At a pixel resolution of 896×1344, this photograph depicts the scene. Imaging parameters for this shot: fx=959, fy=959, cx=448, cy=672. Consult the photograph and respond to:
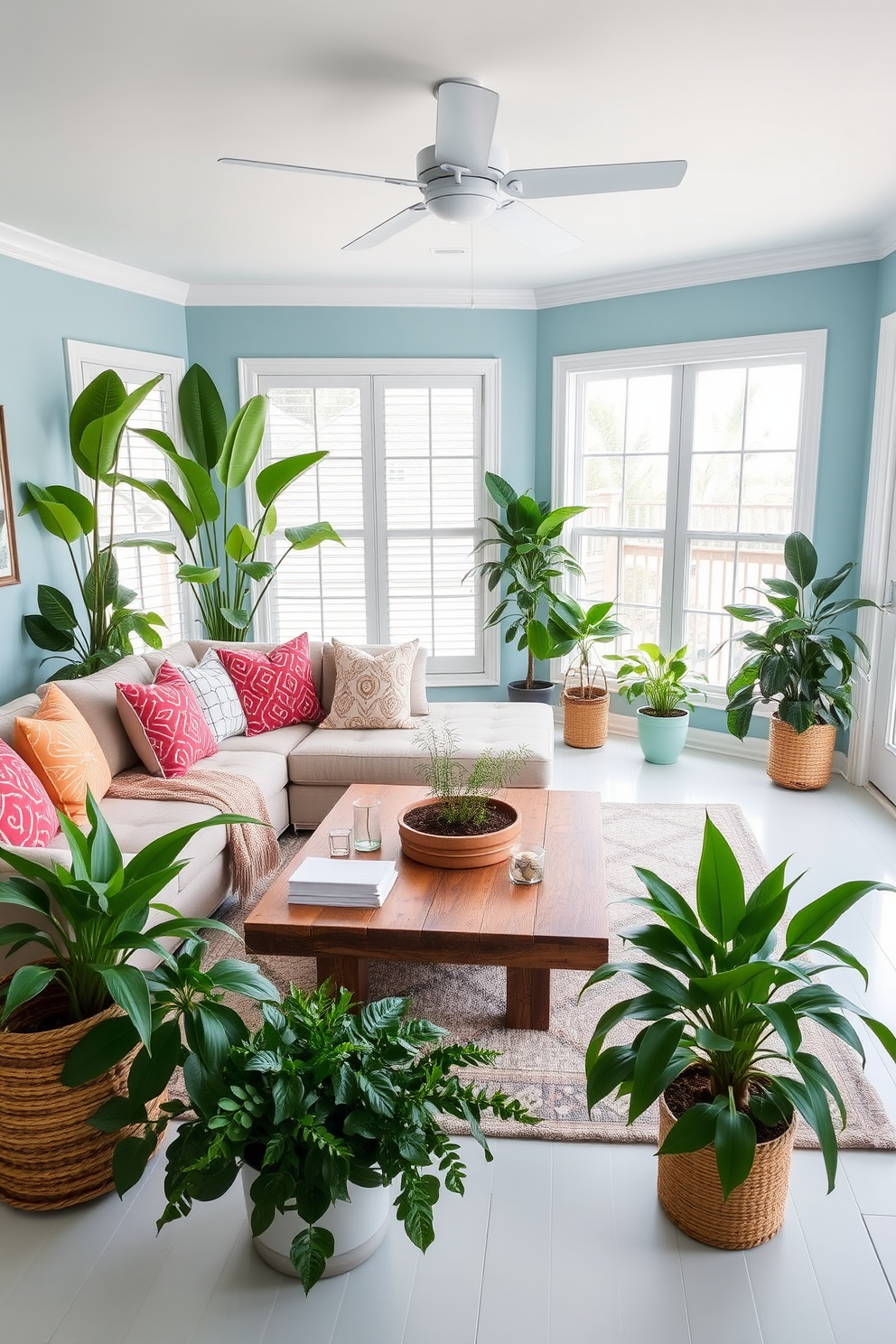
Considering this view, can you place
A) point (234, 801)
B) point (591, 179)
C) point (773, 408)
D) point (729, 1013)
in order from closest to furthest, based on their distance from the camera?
point (729, 1013) < point (591, 179) < point (234, 801) < point (773, 408)

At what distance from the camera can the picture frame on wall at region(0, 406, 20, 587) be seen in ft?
13.3

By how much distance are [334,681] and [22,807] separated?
1963 millimetres

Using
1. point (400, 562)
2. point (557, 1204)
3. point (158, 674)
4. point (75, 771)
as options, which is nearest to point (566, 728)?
point (400, 562)

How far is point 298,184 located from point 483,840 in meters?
2.48

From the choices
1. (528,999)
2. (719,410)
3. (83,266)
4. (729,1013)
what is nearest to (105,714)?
(528,999)

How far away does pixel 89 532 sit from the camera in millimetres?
4391

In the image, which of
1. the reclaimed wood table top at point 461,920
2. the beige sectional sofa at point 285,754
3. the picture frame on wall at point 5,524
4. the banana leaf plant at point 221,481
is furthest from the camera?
the banana leaf plant at point 221,481

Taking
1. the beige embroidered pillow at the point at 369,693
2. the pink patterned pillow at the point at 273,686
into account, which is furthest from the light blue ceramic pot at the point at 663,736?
the pink patterned pillow at the point at 273,686

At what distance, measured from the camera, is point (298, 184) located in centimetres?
353

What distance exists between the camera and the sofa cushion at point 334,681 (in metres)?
4.51

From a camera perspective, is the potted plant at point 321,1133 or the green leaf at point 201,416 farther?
the green leaf at point 201,416

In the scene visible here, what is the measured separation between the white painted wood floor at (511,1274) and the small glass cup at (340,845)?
96 cm

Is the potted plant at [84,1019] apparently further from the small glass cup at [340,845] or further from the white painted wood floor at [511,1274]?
the small glass cup at [340,845]

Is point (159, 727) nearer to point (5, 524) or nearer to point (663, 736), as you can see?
point (5, 524)
